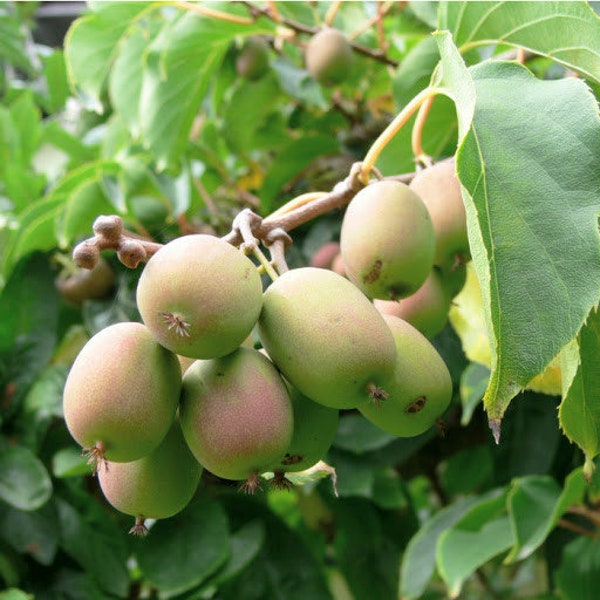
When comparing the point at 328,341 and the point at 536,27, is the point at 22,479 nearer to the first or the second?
the point at 328,341

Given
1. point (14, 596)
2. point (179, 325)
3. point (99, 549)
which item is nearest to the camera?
point (179, 325)

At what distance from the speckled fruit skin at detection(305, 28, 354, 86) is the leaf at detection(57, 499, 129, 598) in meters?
0.82

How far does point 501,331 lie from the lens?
0.50 m

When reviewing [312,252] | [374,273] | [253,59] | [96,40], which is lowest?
[312,252]

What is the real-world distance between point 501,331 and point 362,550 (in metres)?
1.15

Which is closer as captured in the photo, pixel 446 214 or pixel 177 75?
pixel 446 214

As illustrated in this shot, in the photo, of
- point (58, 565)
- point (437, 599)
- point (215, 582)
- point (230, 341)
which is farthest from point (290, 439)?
point (437, 599)

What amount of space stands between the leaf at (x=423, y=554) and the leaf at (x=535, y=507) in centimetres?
17

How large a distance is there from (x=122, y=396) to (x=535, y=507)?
0.74 metres

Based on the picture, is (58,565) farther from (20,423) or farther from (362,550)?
(362,550)

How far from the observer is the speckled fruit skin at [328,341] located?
546mm

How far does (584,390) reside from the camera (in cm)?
62

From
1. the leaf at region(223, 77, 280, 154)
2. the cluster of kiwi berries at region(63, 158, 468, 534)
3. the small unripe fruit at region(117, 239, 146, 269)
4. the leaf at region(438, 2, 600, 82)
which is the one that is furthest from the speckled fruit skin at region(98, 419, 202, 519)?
the leaf at region(223, 77, 280, 154)

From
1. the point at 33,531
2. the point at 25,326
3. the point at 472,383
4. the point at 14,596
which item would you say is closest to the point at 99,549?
the point at 33,531
